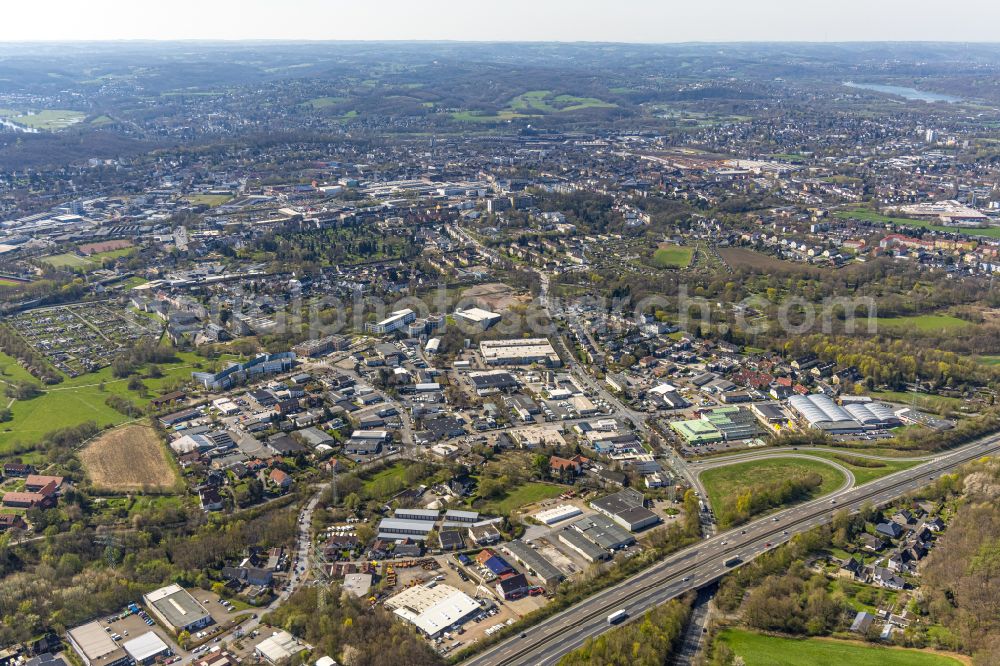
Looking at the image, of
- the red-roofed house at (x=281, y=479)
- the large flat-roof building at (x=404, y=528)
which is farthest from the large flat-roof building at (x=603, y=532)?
the red-roofed house at (x=281, y=479)

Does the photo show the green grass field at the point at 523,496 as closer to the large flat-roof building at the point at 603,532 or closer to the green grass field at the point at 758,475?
the large flat-roof building at the point at 603,532

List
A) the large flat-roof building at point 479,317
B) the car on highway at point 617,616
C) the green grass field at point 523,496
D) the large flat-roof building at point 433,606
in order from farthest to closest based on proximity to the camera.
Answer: the large flat-roof building at point 479,317, the green grass field at point 523,496, the car on highway at point 617,616, the large flat-roof building at point 433,606

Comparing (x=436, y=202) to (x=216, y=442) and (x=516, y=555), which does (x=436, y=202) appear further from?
(x=516, y=555)

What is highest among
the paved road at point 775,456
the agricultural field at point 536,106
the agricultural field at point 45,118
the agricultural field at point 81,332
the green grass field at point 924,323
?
the agricultural field at point 536,106

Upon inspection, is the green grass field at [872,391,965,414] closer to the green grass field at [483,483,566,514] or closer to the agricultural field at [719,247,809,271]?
the green grass field at [483,483,566,514]

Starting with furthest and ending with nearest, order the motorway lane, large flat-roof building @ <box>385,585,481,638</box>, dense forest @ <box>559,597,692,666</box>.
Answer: the motorway lane < large flat-roof building @ <box>385,585,481,638</box> < dense forest @ <box>559,597,692,666</box>

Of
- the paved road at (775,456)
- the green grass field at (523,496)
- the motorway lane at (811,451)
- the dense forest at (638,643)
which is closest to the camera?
the dense forest at (638,643)

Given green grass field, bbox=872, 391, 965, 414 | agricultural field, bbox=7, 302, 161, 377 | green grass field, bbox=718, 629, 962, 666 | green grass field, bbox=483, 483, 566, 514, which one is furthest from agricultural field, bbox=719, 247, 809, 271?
agricultural field, bbox=7, 302, 161, 377

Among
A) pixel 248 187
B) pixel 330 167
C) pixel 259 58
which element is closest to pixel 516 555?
pixel 248 187

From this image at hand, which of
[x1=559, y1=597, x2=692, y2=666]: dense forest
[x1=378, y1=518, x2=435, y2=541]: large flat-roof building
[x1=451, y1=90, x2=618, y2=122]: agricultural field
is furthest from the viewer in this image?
[x1=451, y1=90, x2=618, y2=122]: agricultural field
